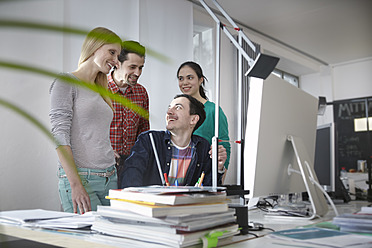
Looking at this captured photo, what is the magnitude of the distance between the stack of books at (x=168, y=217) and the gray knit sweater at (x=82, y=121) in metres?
0.81

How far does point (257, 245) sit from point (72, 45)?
2362 mm

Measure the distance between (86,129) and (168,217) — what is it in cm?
101

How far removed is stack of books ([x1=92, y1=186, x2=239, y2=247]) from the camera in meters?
0.67

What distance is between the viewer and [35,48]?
2.35 metres

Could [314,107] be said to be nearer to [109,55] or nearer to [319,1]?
[109,55]

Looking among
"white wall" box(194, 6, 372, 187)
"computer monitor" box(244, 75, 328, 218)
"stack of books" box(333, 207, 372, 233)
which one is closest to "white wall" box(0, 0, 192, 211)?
"computer monitor" box(244, 75, 328, 218)

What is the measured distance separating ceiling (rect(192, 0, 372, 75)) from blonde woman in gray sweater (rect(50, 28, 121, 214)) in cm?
277

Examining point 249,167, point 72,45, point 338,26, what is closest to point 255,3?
point 338,26

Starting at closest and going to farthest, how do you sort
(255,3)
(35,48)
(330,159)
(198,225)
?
(198,225)
(330,159)
(35,48)
(255,3)

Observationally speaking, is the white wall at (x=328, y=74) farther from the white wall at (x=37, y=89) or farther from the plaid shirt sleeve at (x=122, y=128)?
the plaid shirt sleeve at (x=122, y=128)

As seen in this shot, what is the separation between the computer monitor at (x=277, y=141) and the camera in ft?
3.89

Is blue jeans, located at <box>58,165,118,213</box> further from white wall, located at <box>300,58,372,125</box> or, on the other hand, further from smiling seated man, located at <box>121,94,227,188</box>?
white wall, located at <box>300,58,372,125</box>

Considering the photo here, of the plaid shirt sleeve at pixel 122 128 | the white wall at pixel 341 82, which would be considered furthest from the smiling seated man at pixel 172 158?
the white wall at pixel 341 82

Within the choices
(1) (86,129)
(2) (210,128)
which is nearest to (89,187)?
(1) (86,129)
